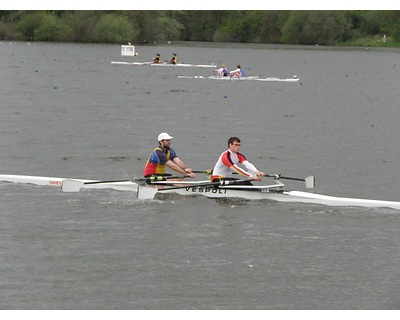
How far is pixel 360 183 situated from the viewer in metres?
28.2

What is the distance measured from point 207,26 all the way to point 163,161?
16470 cm

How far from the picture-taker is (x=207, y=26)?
18625 cm

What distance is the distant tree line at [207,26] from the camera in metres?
142

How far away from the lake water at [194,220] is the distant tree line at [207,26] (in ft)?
296

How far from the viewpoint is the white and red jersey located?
2369 centimetres

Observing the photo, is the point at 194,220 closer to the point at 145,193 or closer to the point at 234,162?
the point at 145,193

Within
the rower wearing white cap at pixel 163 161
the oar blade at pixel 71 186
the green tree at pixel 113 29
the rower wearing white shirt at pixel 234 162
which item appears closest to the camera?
the rower wearing white shirt at pixel 234 162

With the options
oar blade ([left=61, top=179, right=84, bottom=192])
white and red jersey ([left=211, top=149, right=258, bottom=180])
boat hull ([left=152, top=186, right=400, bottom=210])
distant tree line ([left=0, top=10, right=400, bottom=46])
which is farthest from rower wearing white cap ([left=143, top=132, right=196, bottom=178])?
distant tree line ([left=0, top=10, right=400, bottom=46])

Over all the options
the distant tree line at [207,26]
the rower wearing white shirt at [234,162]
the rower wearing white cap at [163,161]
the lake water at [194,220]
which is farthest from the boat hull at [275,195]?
the distant tree line at [207,26]

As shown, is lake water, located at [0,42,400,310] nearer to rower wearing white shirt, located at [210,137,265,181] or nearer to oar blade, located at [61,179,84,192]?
oar blade, located at [61,179,84,192]

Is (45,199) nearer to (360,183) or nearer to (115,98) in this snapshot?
(360,183)

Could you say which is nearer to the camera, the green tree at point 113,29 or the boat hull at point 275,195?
the boat hull at point 275,195

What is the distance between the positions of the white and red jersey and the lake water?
33.7 inches

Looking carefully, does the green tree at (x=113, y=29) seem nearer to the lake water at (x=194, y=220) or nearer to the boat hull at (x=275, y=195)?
the lake water at (x=194, y=220)
